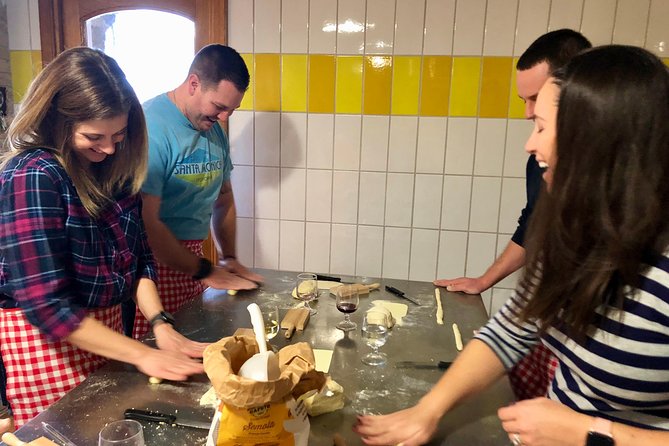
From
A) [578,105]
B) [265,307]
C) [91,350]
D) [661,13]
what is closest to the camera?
[578,105]

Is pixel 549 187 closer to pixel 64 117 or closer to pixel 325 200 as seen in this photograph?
pixel 64 117

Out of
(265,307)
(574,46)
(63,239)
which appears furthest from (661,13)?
(63,239)

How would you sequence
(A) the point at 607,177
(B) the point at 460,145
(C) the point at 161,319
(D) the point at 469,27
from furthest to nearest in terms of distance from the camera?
(B) the point at 460,145, (D) the point at 469,27, (C) the point at 161,319, (A) the point at 607,177

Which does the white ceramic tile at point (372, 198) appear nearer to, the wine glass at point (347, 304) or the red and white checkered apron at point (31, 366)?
the wine glass at point (347, 304)

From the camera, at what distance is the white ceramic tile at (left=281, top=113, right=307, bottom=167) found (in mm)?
2785

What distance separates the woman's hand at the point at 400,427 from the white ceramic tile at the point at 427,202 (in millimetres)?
1747

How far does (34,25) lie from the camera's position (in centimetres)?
293

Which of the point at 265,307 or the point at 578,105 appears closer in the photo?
the point at 578,105

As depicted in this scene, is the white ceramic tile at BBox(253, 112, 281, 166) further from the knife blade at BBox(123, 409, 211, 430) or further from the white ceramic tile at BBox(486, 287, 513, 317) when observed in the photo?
the knife blade at BBox(123, 409, 211, 430)

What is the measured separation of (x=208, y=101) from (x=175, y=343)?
1.07 metres

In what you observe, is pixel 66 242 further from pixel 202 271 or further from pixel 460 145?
pixel 460 145

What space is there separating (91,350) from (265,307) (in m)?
0.57

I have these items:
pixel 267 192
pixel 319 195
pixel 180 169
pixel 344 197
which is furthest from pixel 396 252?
pixel 180 169

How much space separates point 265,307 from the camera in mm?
1740
